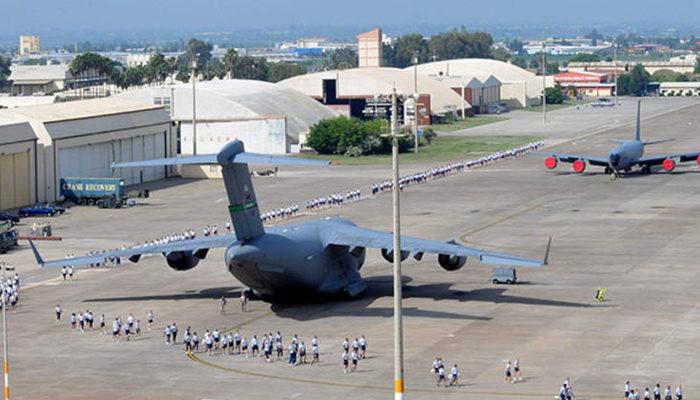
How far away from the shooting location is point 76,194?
133 m

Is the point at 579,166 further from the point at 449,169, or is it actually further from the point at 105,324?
the point at 105,324

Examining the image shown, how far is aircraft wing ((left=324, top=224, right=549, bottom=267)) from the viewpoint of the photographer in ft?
241

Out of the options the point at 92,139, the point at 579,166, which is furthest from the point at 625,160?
the point at 92,139

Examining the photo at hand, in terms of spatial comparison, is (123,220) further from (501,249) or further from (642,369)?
Answer: (642,369)

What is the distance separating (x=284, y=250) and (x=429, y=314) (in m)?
8.23

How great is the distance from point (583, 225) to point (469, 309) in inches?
1464

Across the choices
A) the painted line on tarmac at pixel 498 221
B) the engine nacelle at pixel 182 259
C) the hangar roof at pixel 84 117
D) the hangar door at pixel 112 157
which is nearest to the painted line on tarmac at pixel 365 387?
the engine nacelle at pixel 182 259

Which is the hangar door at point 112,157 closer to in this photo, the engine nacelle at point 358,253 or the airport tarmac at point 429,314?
the airport tarmac at point 429,314

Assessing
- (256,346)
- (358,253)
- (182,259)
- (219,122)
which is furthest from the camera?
(219,122)

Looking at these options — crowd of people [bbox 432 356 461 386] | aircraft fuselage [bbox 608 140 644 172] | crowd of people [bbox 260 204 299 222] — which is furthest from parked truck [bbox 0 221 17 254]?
aircraft fuselage [bbox 608 140 644 172]

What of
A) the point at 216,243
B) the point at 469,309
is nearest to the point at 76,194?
the point at 216,243

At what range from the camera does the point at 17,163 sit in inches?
5064

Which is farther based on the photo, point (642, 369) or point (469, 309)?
point (469, 309)

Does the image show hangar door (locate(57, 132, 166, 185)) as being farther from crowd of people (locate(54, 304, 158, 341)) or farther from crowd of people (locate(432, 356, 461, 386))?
crowd of people (locate(432, 356, 461, 386))
